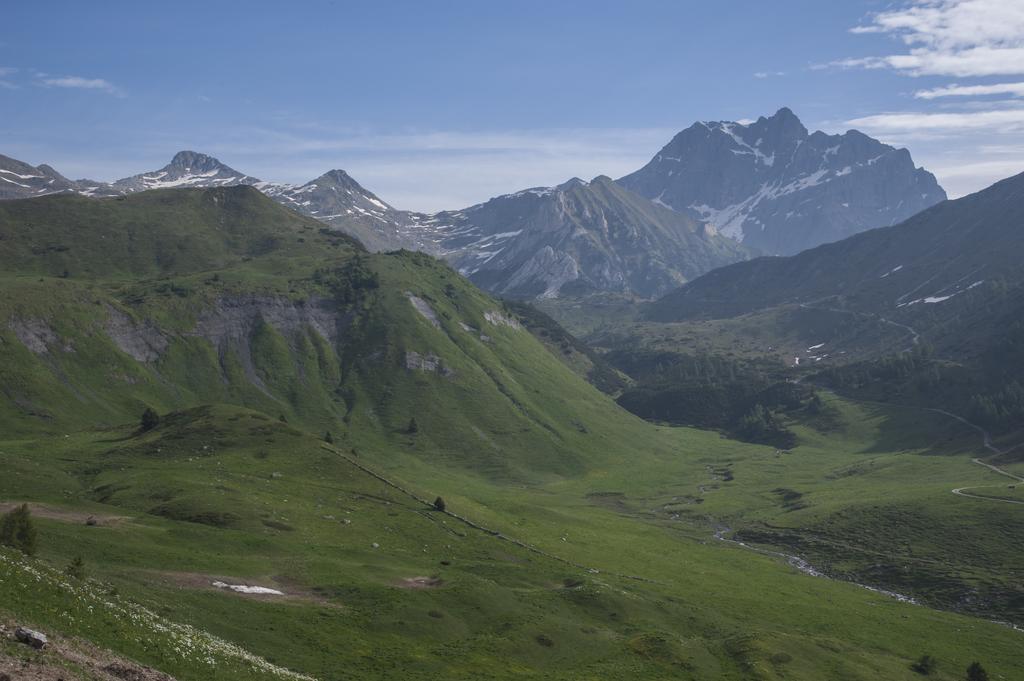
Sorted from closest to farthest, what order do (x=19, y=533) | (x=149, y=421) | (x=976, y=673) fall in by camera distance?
(x=19, y=533), (x=976, y=673), (x=149, y=421)

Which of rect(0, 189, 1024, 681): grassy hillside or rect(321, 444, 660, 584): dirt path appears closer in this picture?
rect(0, 189, 1024, 681): grassy hillside

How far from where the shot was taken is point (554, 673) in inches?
3282

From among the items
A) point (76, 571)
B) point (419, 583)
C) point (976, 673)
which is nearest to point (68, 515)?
point (419, 583)

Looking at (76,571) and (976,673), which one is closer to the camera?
(76,571)

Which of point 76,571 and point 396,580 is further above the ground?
point 76,571

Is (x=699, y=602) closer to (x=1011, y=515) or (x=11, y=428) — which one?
(x=1011, y=515)

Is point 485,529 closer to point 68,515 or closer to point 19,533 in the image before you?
point 68,515

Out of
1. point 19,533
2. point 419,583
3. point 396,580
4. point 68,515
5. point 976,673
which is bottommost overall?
point 976,673

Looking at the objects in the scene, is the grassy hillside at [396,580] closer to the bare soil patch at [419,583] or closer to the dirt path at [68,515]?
the bare soil patch at [419,583]

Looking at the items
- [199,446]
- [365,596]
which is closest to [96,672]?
[365,596]

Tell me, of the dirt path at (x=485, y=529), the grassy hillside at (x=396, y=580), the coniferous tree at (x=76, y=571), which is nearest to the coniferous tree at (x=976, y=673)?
the grassy hillside at (x=396, y=580)

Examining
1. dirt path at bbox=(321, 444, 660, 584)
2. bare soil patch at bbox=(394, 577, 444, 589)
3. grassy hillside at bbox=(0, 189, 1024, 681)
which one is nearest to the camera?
grassy hillside at bbox=(0, 189, 1024, 681)

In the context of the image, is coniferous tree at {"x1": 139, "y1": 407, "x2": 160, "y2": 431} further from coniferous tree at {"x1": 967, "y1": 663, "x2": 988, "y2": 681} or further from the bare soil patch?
coniferous tree at {"x1": 967, "y1": 663, "x2": 988, "y2": 681}

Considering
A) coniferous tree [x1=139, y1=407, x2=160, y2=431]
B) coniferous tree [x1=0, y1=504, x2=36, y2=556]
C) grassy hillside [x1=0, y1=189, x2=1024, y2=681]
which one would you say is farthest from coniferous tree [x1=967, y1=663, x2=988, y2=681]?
coniferous tree [x1=139, y1=407, x2=160, y2=431]
